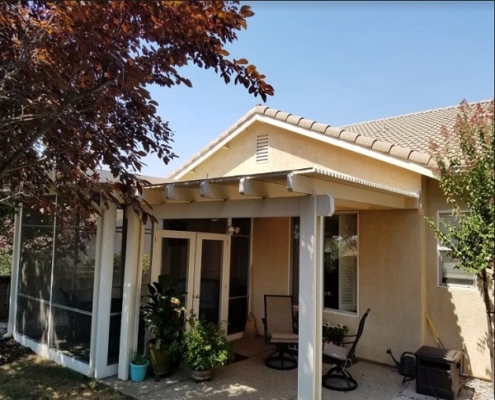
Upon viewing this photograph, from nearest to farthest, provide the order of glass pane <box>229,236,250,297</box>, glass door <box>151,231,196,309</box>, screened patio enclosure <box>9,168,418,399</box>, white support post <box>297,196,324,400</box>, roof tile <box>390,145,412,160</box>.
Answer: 1. white support post <box>297,196,324,400</box>
2. screened patio enclosure <box>9,168,418,399</box>
3. roof tile <box>390,145,412,160</box>
4. glass door <box>151,231,196,309</box>
5. glass pane <box>229,236,250,297</box>

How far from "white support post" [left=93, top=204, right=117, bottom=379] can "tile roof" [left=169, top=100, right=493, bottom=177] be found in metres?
5.52

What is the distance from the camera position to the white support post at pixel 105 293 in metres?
7.89

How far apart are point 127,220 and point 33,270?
12.1 feet

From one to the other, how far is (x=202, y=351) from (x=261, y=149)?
6681mm

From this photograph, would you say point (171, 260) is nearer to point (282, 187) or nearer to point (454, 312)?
point (282, 187)

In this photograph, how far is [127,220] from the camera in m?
8.42

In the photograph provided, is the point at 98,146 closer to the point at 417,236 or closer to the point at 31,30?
the point at 31,30

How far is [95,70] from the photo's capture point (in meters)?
4.90

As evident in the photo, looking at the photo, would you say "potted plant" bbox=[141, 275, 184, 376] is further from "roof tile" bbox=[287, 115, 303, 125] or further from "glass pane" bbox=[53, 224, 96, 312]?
"roof tile" bbox=[287, 115, 303, 125]

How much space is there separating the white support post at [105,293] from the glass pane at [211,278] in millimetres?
2633

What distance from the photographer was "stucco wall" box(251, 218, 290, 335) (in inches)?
444

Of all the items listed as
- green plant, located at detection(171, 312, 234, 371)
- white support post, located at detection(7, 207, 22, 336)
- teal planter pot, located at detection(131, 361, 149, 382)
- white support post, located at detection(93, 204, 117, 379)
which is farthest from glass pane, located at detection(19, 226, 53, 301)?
green plant, located at detection(171, 312, 234, 371)

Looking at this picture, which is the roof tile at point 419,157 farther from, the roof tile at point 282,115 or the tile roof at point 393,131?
the roof tile at point 282,115

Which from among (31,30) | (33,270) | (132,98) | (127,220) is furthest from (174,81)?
(33,270)
